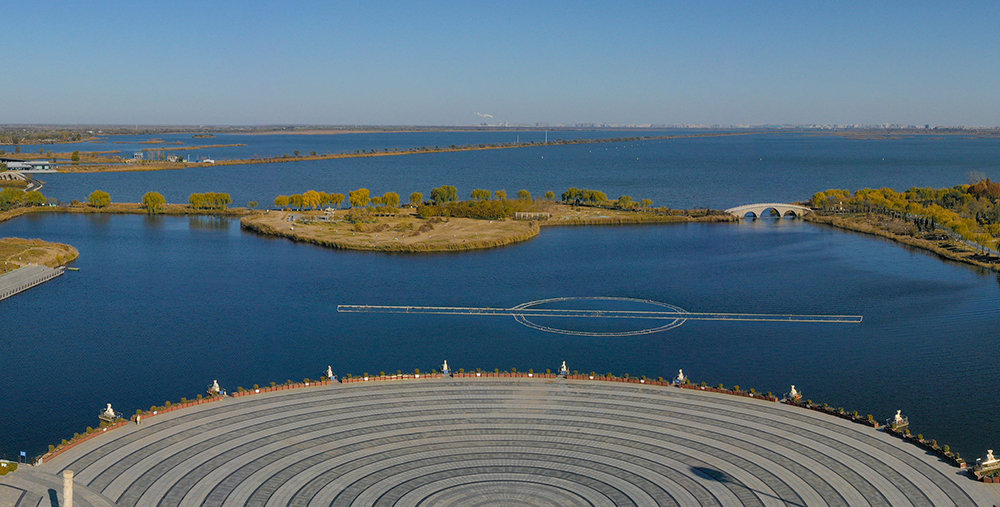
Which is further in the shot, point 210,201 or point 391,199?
point 391,199

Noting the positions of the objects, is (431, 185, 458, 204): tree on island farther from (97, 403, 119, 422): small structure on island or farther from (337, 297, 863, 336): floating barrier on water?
(97, 403, 119, 422): small structure on island

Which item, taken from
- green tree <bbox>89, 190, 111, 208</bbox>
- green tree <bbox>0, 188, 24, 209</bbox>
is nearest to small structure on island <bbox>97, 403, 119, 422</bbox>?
green tree <bbox>89, 190, 111, 208</bbox>

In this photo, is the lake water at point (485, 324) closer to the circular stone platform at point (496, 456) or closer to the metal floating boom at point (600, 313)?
the metal floating boom at point (600, 313)

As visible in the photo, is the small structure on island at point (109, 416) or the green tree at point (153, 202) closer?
the small structure on island at point (109, 416)

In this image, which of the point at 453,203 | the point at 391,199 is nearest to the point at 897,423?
the point at 453,203

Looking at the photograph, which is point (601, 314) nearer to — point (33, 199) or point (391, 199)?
point (391, 199)

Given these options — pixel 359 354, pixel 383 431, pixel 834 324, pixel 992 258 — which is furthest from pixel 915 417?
pixel 992 258

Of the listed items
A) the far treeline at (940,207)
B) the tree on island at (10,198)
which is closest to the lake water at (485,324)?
the far treeline at (940,207)
